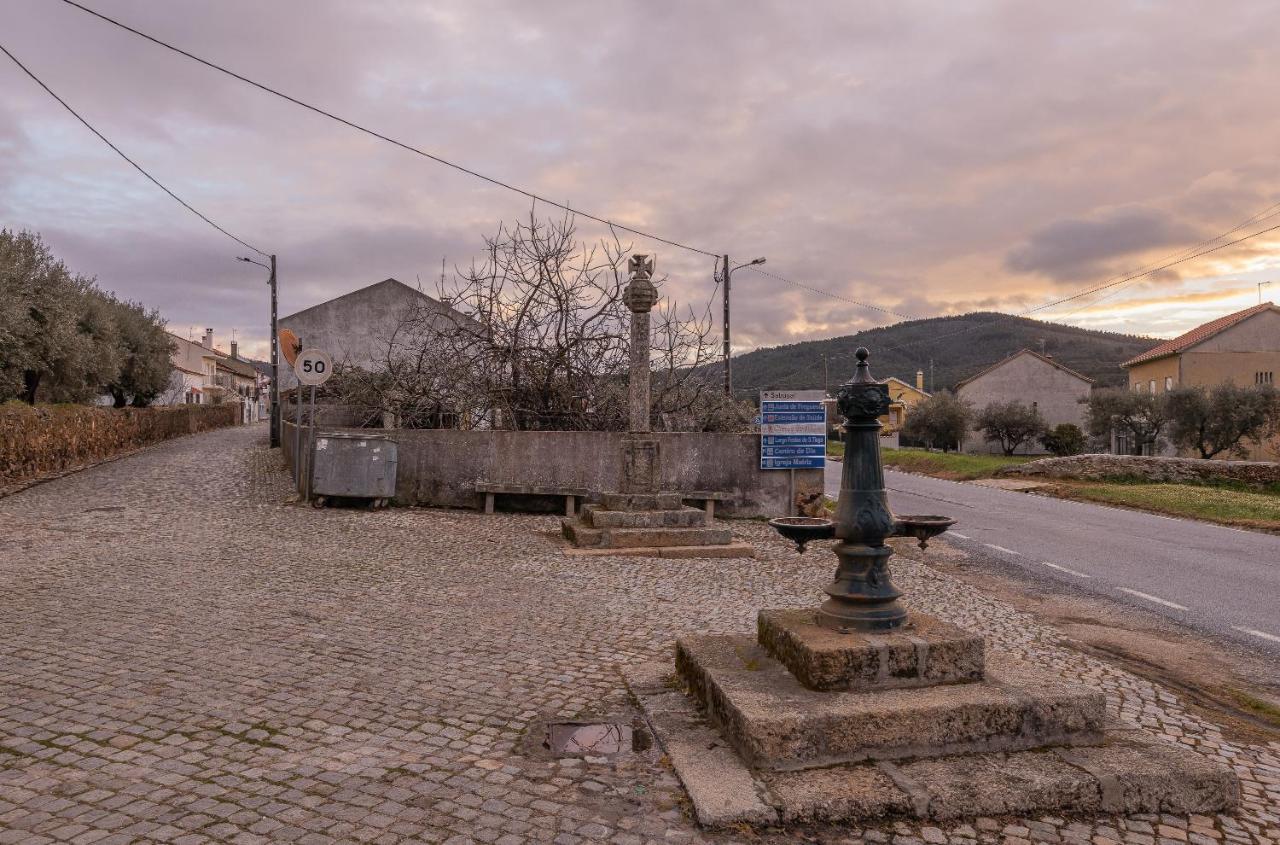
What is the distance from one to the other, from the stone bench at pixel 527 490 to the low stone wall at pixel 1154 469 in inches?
690

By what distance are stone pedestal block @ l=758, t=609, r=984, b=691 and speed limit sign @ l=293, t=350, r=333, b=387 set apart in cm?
1066

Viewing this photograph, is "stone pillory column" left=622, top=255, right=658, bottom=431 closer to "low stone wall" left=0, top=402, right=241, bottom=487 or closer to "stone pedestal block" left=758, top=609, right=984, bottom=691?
"stone pedestal block" left=758, top=609, right=984, bottom=691

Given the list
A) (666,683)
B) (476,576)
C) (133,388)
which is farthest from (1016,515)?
(133,388)

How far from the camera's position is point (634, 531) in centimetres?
994

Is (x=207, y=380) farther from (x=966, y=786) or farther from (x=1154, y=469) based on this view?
(x=966, y=786)

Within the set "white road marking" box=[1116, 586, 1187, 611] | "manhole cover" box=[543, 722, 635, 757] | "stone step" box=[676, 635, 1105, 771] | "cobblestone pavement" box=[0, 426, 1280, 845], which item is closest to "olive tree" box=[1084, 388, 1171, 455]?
"white road marking" box=[1116, 586, 1187, 611]

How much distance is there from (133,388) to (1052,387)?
2129 inches

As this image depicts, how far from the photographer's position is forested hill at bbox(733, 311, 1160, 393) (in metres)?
74.3

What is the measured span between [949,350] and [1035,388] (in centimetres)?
3593

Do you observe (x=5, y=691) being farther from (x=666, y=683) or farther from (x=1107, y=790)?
(x=1107, y=790)

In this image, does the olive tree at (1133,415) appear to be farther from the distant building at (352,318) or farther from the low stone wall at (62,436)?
the low stone wall at (62,436)

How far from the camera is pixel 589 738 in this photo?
3803mm

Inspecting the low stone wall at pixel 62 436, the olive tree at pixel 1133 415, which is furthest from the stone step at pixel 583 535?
the olive tree at pixel 1133 415

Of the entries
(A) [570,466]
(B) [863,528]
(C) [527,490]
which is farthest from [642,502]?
(B) [863,528]
